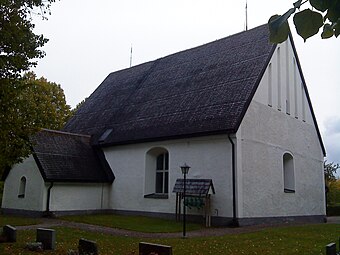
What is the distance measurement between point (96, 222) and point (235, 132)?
25.9 feet

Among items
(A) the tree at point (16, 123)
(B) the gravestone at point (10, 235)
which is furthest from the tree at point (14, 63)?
(B) the gravestone at point (10, 235)

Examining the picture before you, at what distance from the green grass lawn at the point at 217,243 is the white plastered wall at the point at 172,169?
385cm

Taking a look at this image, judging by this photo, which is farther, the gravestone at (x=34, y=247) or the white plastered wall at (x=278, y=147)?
the white plastered wall at (x=278, y=147)

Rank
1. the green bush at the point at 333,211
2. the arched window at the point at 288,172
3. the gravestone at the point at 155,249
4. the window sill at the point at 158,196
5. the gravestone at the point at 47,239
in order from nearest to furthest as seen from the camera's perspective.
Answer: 1. the gravestone at the point at 155,249
2. the gravestone at the point at 47,239
3. the window sill at the point at 158,196
4. the arched window at the point at 288,172
5. the green bush at the point at 333,211

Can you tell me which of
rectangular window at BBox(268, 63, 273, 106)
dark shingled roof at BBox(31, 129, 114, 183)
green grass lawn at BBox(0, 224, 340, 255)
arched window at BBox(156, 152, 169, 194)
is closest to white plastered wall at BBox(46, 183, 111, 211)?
dark shingled roof at BBox(31, 129, 114, 183)

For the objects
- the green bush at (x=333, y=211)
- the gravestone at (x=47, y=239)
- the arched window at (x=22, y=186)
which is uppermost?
the arched window at (x=22, y=186)

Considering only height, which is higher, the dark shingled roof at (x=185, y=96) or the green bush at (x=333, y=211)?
the dark shingled roof at (x=185, y=96)

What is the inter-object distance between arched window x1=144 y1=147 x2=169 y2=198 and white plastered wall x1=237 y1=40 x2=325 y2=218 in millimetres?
5003

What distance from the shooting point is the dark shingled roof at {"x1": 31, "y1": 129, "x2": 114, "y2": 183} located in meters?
20.4

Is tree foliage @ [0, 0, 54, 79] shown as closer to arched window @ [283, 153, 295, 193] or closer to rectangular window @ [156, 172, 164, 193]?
rectangular window @ [156, 172, 164, 193]

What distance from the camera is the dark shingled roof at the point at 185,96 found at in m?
18.8

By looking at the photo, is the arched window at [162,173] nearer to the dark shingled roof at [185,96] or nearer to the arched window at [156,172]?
the arched window at [156,172]

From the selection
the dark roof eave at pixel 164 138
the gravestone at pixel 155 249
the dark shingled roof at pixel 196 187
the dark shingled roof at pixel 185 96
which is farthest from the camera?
the dark shingled roof at pixel 185 96

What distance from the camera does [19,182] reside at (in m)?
22.1
